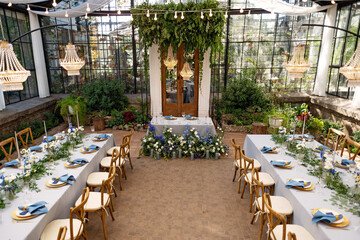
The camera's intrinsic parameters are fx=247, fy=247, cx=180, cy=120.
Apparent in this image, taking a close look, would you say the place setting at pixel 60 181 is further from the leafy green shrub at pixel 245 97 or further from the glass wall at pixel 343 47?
the glass wall at pixel 343 47

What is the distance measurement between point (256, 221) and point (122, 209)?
2299 millimetres

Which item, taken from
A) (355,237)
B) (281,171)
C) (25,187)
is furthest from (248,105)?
(25,187)

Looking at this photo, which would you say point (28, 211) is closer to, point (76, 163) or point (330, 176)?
point (76, 163)

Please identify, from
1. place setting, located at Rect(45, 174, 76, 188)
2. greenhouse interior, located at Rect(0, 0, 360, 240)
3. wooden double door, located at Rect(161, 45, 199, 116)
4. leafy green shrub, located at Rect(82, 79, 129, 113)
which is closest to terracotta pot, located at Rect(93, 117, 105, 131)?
greenhouse interior, located at Rect(0, 0, 360, 240)

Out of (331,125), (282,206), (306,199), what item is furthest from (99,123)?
(331,125)

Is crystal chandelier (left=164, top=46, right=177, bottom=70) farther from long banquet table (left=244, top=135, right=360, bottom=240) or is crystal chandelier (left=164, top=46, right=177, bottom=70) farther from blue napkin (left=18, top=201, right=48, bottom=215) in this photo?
blue napkin (left=18, top=201, right=48, bottom=215)

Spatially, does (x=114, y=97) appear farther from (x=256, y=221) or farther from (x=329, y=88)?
(x=329, y=88)

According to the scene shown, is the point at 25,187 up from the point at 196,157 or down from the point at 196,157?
up

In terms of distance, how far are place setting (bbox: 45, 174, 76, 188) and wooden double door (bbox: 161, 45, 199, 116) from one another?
5544 mm

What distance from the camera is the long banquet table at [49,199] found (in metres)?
2.63

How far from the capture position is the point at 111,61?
32.6 feet

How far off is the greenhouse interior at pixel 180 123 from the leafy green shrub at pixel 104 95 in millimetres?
53

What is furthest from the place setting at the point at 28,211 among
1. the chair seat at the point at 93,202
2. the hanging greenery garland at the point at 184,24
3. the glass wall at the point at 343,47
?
the glass wall at the point at 343,47

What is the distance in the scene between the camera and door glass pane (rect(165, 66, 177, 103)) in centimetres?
858
